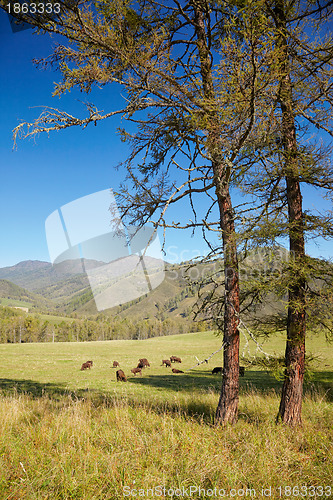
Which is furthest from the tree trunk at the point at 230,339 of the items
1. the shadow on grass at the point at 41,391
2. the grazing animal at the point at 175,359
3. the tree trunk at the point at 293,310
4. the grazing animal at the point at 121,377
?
the grazing animal at the point at 175,359

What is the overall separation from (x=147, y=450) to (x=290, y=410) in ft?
10.7

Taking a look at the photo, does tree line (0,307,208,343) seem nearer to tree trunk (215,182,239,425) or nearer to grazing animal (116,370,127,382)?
grazing animal (116,370,127,382)

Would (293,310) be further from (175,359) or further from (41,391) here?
(175,359)

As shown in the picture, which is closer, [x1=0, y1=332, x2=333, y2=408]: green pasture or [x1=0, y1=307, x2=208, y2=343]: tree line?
[x1=0, y1=332, x2=333, y2=408]: green pasture

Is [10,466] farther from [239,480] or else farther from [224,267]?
[224,267]

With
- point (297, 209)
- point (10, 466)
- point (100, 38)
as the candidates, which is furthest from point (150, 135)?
point (10, 466)

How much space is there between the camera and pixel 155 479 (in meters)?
3.13

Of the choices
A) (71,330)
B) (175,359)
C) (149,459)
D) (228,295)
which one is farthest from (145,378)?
(71,330)

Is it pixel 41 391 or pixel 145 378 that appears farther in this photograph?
pixel 145 378

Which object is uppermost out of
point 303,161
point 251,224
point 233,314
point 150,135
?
point 150,135

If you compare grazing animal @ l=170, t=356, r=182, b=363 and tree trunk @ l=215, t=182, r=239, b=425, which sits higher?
tree trunk @ l=215, t=182, r=239, b=425

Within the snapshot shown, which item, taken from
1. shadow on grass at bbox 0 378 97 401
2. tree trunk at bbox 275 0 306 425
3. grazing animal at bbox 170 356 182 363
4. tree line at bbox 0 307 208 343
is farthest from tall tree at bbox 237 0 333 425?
tree line at bbox 0 307 208 343

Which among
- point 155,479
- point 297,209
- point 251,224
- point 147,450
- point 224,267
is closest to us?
point 155,479

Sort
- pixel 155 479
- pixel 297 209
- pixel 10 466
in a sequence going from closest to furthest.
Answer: pixel 155 479 → pixel 10 466 → pixel 297 209
